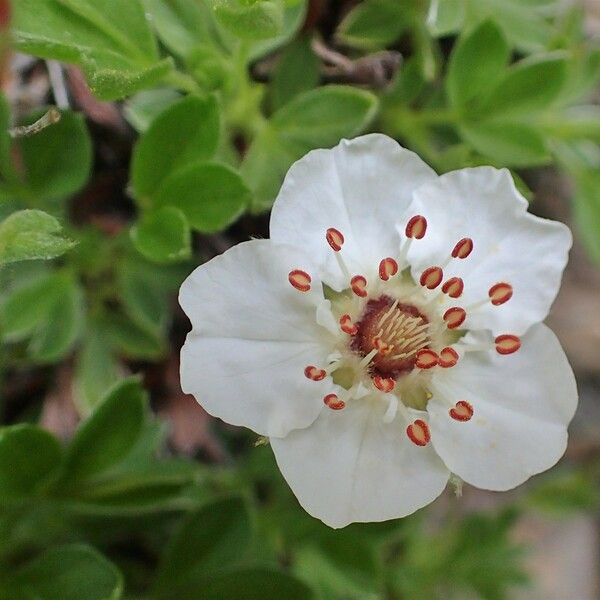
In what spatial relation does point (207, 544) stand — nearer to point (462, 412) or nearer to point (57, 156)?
point (462, 412)

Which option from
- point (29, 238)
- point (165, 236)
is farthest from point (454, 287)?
point (29, 238)

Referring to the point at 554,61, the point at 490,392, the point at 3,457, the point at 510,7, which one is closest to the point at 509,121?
the point at 554,61

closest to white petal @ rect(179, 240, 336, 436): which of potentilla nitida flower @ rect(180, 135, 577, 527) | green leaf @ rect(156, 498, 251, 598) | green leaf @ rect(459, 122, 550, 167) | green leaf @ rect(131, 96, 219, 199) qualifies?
potentilla nitida flower @ rect(180, 135, 577, 527)

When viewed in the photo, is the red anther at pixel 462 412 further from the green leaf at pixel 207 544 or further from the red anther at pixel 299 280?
the green leaf at pixel 207 544

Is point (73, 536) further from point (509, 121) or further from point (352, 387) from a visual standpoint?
point (509, 121)

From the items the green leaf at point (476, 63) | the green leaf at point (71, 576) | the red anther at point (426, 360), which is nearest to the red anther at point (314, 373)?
the red anther at point (426, 360)
